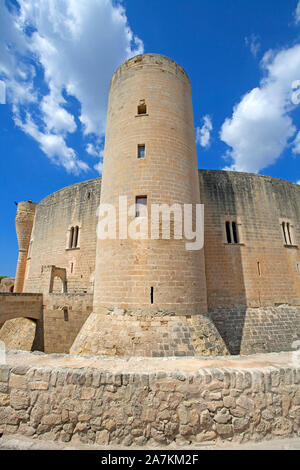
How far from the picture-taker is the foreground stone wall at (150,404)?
2.53 metres

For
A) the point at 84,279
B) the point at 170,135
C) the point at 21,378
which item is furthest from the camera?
the point at 84,279

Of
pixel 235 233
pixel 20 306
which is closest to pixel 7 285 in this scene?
pixel 20 306

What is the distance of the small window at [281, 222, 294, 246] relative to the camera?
1195 cm

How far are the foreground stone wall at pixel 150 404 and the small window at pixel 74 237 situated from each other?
39.5 ft

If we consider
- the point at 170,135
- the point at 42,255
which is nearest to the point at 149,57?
the point at 170,135

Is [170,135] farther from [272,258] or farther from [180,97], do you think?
[272,258]

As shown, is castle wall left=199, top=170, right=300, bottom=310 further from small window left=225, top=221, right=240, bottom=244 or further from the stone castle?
small window left=225, top=221, right=240, bottom=244

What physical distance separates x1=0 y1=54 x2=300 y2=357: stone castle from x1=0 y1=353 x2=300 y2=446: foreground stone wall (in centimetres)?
292

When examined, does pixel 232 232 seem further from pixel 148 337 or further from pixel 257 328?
pixel 148 337

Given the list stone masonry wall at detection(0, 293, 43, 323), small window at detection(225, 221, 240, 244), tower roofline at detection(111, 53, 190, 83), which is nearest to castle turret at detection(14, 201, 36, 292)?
stone masonry wall at detection(0, 293, 43, 323)

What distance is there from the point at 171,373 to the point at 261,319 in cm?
886

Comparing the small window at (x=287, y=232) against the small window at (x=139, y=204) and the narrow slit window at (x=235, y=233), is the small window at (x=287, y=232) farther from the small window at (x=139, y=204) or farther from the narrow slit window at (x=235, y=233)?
the small window at (x=139, y=204)

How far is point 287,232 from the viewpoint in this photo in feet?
39.8

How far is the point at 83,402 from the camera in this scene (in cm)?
261
